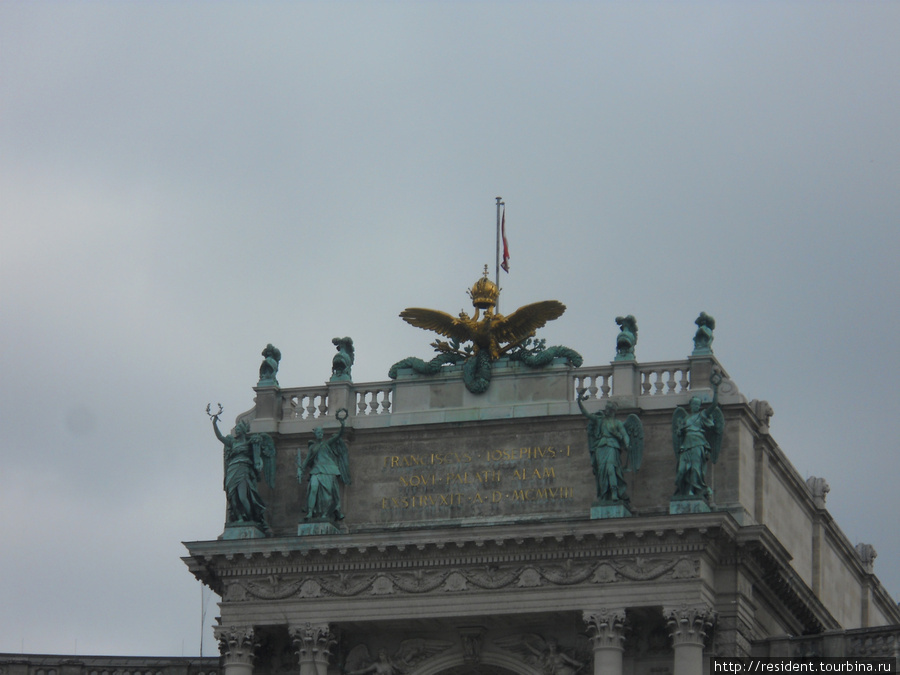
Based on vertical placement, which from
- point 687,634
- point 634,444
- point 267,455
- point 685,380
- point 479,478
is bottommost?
point 687,634

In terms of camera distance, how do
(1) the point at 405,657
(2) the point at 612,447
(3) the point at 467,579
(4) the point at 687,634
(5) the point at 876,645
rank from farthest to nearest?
(1) the point at 405,657, (3) the point at 467,579, (2) the point at 612,447, (4) the point at 687,634, (5) the point at 876,645

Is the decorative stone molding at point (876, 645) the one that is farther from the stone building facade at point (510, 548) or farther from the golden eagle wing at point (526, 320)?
the golden eagle wing at point (526, 320)

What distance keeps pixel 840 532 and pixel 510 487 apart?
12.0 metres

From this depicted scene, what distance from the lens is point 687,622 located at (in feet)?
198

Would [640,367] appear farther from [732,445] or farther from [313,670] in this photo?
[313,670]

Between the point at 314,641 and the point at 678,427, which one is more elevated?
the point at 678,427

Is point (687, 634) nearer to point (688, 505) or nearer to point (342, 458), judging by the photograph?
point (688, 505)

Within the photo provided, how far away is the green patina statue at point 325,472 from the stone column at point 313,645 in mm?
2643

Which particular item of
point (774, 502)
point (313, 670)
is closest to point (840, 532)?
point (774, 502)

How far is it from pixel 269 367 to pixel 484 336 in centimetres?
558

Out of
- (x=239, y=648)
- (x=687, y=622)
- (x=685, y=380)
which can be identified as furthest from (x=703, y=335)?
(x=239, y=648)

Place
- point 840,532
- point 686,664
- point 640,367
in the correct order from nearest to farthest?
1. point 686,664
2. point 640,367
3. point 840,532

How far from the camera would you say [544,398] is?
64.6m

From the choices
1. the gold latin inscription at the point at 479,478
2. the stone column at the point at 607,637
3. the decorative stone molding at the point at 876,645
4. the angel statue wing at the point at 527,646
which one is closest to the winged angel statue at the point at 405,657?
the angel statue wing at the point at 527,646
